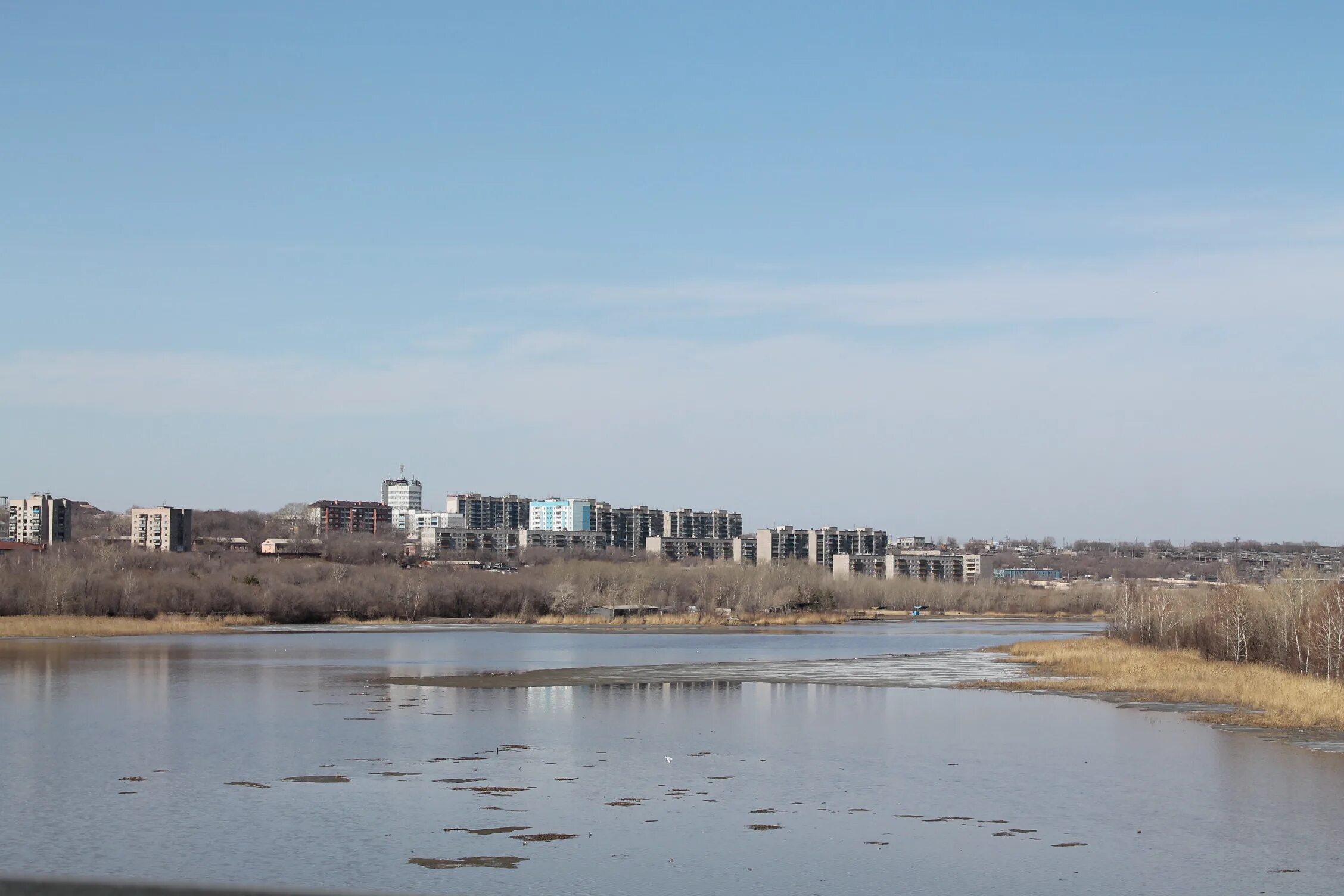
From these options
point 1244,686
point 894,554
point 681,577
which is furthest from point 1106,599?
point 1244,686

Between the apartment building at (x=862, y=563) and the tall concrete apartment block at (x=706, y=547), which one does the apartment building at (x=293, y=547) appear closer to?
the tall concrete apartment block at (x=706, y=547)

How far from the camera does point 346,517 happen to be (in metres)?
195

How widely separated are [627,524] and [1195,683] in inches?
6609

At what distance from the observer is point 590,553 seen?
458 ft

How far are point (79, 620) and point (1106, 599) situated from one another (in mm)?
85598

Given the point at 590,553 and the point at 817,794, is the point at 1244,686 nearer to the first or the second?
the point at 817,794

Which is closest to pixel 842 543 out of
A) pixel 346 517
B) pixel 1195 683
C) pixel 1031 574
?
pixel 1031 574

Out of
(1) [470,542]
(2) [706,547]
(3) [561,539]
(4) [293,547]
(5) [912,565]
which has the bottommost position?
(5) [912,565]

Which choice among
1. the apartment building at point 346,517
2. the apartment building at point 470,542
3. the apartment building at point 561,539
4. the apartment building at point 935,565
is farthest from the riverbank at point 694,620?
the apartment building at point 346,517

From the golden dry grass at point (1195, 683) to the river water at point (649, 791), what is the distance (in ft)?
6.36

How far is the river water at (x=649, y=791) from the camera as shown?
11.0m

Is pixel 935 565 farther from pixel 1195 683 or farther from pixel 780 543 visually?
pixel 1195 683

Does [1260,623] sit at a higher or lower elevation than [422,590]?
higher

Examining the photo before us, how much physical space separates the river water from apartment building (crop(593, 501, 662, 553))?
162 metres
